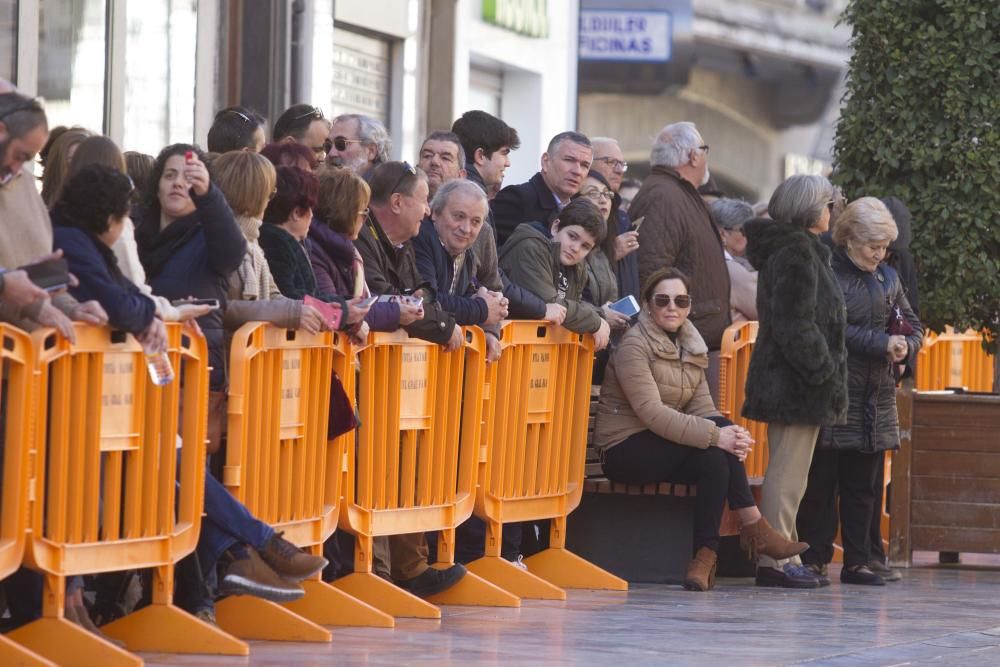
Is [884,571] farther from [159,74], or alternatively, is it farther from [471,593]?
[159,74]

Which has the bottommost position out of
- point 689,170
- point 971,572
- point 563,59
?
point 971,572

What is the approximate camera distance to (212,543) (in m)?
8.23

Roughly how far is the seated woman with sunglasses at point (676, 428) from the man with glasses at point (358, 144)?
146cm

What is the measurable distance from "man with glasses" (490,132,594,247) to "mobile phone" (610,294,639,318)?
2.04 feet

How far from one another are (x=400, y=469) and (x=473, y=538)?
1195 mm

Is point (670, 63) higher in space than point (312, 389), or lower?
higher

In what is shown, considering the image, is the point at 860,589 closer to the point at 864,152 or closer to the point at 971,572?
the point at 971,572

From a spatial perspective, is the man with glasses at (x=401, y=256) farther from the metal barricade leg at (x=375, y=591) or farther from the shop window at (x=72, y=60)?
the shop window at (x=72, y=60)

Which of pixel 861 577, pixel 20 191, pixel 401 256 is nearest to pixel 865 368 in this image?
pixel 861 577

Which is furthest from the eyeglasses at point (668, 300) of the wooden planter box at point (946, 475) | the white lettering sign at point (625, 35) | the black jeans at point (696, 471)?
the white lettering sign at point (625, 35)

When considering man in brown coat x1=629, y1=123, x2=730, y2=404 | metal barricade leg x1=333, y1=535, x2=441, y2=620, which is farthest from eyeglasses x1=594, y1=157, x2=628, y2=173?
metal barricade leg x1=333, y1=535, x2=441, y2=620

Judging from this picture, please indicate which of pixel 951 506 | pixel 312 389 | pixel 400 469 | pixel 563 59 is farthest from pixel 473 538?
pixel 563 59

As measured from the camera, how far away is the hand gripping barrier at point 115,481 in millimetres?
7215

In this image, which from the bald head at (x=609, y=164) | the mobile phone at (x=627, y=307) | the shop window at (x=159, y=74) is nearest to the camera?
the mobile phone at (x=627, y=307)
